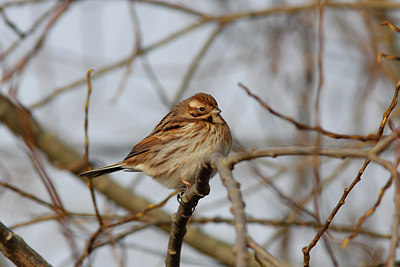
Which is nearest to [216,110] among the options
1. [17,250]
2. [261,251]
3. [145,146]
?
[145,146]

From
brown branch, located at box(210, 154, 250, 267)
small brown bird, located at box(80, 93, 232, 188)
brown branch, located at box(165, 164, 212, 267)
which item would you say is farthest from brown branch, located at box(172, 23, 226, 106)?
brown branch, located at box(210, 154, 250, 267)

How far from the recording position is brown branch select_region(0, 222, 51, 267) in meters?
2.93

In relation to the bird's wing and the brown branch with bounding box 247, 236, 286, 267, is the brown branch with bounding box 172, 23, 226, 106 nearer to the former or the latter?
the bird's wing

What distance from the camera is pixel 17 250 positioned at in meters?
2.97

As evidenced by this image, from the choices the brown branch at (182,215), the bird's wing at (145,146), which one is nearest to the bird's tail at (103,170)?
the bird's wing at (145,146)

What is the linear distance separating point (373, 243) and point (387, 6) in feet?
8.08

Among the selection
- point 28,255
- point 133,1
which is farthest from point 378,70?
point 28,255

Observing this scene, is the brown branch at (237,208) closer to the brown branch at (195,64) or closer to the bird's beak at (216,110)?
the bird's beak at (216,110)

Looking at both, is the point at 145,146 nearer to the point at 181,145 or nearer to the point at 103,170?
the point at 181,145

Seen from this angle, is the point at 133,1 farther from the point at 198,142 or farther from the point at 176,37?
the point at 198,142

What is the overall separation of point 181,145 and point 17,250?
6.12 feet

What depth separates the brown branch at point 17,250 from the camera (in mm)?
2934

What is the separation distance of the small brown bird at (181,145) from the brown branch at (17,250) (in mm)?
1366

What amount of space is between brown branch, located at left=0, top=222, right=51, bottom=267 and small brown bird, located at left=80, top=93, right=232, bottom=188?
1.37m
